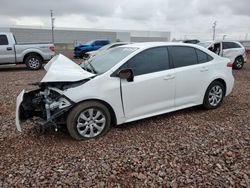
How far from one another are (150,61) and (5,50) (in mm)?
9315

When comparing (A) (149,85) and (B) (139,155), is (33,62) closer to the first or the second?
(A) (149,85)

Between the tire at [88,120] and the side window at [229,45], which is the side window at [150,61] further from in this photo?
the side window at [229,45]

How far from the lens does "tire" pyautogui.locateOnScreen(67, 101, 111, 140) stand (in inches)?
141

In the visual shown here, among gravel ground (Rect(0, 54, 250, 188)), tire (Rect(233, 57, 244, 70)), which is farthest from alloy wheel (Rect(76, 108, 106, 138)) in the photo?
tire (Rect(233, 57, 244, 70))

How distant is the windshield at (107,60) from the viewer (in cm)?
407

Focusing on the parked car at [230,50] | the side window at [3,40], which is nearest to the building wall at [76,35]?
the side window at [3,40]

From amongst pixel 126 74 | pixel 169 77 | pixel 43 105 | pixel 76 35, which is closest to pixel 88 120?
pixel 43 105

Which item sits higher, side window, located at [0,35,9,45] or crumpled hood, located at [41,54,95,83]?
side window, located at [0,35,9,45]

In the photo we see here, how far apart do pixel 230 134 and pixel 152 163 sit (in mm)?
1614

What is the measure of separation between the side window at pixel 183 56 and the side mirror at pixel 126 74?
3.44 feet

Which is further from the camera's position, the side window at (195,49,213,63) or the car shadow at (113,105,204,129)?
the side window at (195,49,213,63)

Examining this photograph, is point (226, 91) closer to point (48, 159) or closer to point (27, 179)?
point (48, 159)

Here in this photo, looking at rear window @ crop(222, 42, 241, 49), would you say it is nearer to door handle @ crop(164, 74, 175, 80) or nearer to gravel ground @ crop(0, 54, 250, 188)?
gravel ground @ crop(0, 54, 250, 188)

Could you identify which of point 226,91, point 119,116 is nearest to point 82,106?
point 119,116
